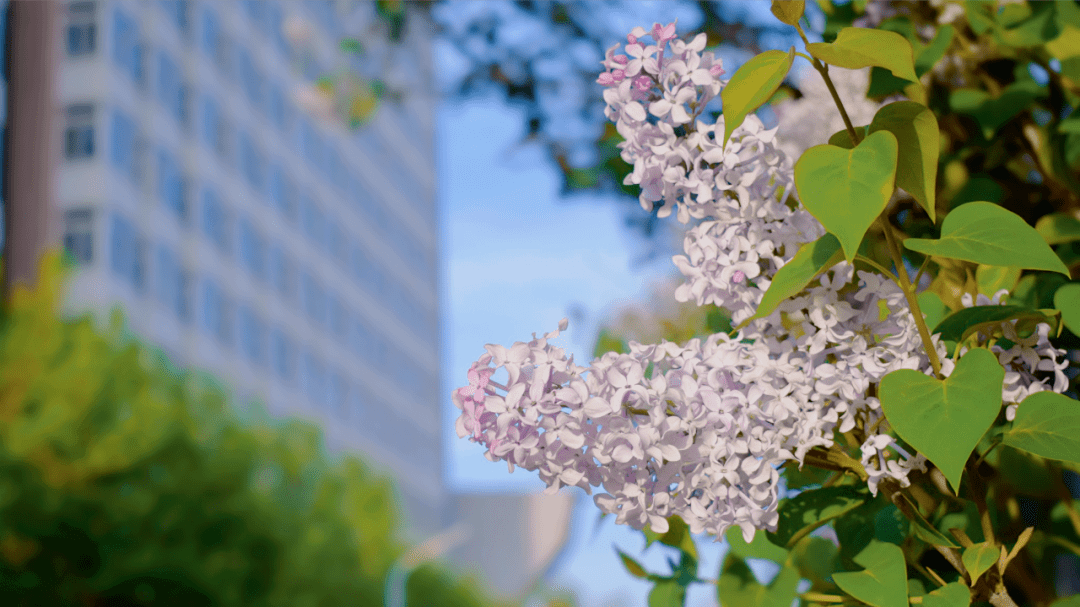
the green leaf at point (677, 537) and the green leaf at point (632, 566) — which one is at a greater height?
the green leaf at point (677, 537)

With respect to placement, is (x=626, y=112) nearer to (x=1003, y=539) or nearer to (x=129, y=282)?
(x=1003, y=539)

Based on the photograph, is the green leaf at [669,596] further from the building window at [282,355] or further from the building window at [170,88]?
the building window at [282,355]

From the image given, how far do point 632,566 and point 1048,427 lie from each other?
0.61 metres

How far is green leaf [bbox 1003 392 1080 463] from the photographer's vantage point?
2.88 feet

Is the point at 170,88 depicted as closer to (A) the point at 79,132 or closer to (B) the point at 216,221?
(A) the point at 79,132

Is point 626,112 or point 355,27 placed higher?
point 355,27

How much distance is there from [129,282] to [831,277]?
38.9m

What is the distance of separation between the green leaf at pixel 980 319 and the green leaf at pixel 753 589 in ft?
1.16

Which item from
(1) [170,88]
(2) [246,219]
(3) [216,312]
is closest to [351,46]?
(3) [216,312]

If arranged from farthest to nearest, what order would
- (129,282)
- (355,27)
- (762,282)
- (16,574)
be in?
1. (129,282)
2. (16,574)
3. (355,27)
4. (762,282)

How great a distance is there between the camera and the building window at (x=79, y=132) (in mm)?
36500

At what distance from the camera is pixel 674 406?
95 cm

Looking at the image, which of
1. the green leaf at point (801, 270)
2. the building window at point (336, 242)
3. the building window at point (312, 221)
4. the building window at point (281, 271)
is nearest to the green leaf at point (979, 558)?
the green leaf at point (801, 270)

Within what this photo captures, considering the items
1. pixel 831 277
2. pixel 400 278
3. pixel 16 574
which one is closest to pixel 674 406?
pixel 831 277
